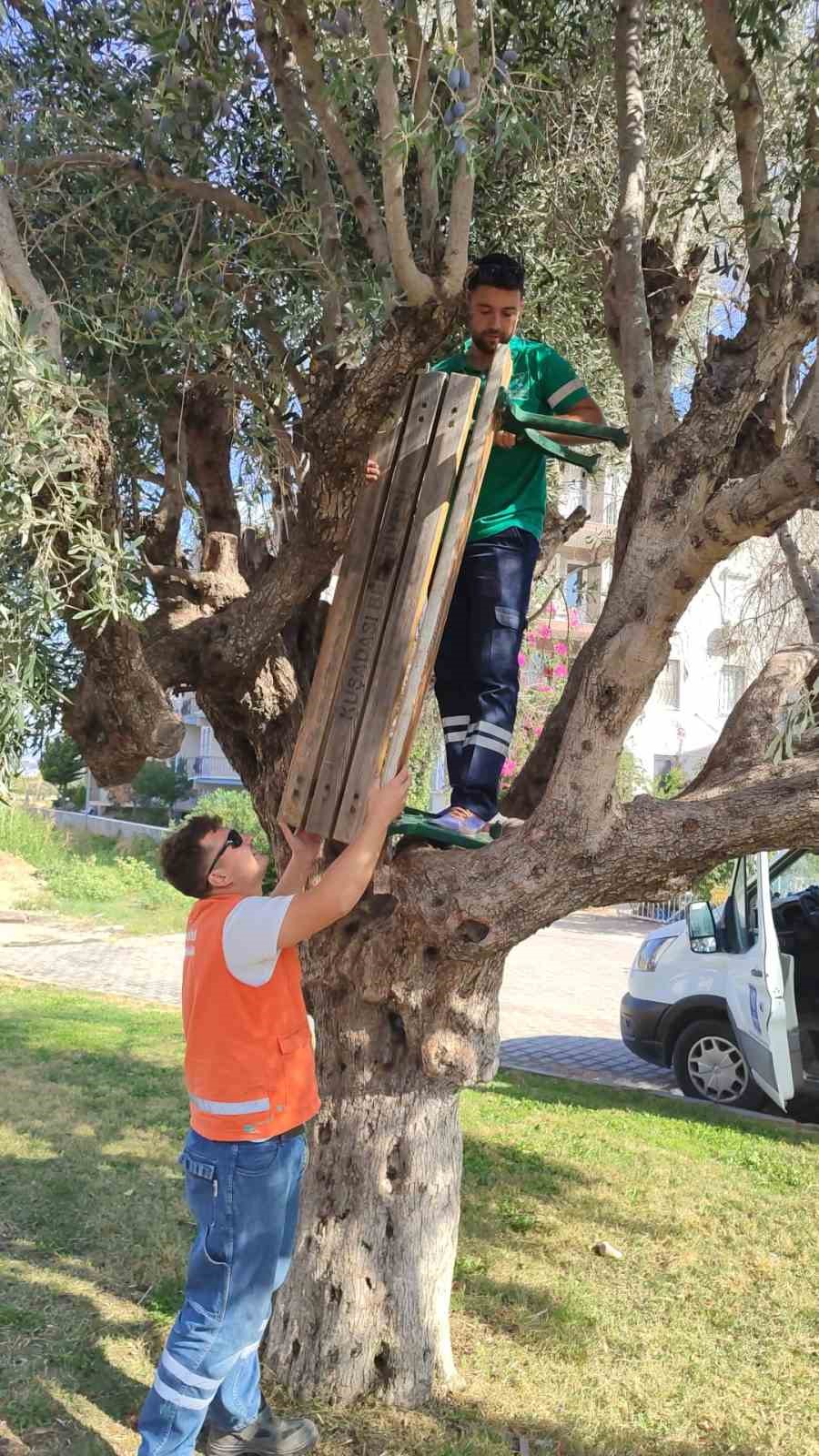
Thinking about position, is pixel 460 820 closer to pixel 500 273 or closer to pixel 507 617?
pixel 507 617

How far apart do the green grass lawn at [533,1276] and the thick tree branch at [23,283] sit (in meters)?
3.76

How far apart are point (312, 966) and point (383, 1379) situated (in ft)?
5.08

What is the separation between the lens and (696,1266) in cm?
614

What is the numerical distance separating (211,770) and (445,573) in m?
41.9

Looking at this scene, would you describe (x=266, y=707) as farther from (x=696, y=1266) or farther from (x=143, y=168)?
(x=696, y=1266)

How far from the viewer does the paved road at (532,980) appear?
465 inches

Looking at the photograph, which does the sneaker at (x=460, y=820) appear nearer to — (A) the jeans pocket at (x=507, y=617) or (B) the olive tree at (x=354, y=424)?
(B) the olive tree at (x=354, y=424)

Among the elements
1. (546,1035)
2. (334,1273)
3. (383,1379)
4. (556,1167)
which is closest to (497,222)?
(334,1273)

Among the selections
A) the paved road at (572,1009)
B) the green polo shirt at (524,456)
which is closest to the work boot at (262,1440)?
the green polo shirt at (524,456)

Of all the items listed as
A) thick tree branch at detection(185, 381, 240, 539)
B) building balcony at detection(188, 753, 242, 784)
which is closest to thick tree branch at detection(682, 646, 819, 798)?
thick tree branch at detection(185, 381, 240, 539)

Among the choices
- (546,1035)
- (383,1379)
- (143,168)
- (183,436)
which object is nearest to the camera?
(383,1379)

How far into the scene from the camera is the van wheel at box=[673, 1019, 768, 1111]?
32.4 ft

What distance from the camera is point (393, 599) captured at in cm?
393

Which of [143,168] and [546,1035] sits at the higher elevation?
[143,168]
